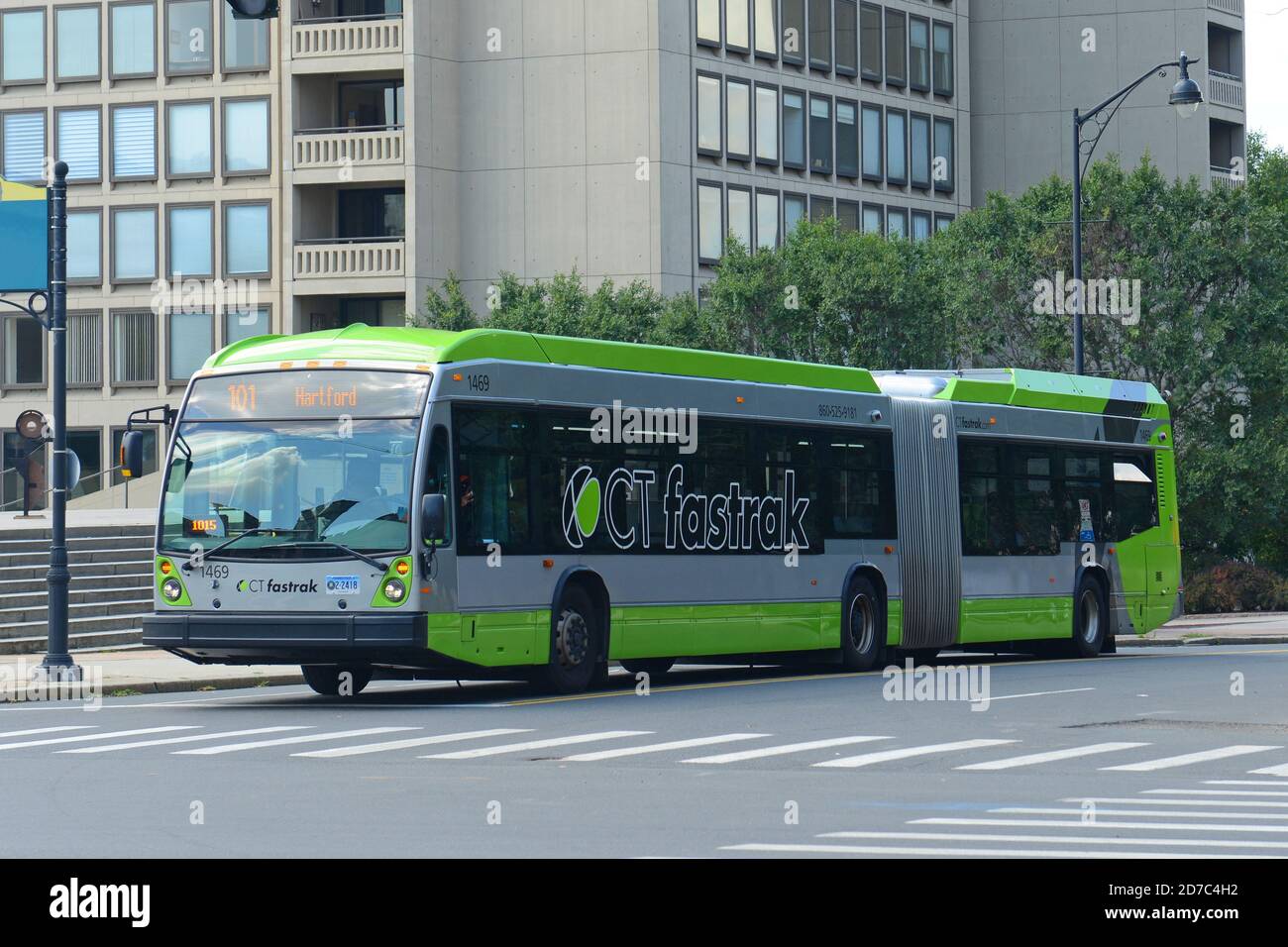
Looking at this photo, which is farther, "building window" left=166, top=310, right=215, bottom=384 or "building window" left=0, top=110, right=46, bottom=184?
"building window" left=0, top=110, right=46, bottom=184

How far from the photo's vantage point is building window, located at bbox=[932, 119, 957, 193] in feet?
236

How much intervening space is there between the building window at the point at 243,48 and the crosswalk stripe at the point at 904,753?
48796 mm

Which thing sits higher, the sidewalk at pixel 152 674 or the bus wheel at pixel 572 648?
the bus wheel at pixel 572 648

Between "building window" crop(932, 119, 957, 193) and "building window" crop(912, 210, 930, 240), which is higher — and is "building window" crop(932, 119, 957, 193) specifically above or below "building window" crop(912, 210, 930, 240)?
above

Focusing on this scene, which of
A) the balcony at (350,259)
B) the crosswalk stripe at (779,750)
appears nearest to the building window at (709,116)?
the balcony at (350,259)

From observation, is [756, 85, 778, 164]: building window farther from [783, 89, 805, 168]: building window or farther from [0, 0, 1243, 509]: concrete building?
[783, 89, 805, 168]: building window

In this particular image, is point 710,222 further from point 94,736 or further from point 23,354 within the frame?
point 94,736

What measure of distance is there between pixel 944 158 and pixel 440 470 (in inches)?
2114


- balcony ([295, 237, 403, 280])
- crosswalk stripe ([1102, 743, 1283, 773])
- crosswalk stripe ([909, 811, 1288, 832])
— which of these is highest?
balcony ([295, 237, 403, 280])

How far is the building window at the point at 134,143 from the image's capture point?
209 feet

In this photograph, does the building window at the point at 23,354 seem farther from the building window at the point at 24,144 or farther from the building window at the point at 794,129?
the building window at the point at 794,129

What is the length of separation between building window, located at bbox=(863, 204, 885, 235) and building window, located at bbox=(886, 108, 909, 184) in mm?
1196

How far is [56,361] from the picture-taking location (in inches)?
1019

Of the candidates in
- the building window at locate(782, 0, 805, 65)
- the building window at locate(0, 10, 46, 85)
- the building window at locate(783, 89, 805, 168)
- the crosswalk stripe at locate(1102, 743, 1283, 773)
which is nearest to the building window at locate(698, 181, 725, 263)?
the building window at locate(783, 89, 805, 168)
